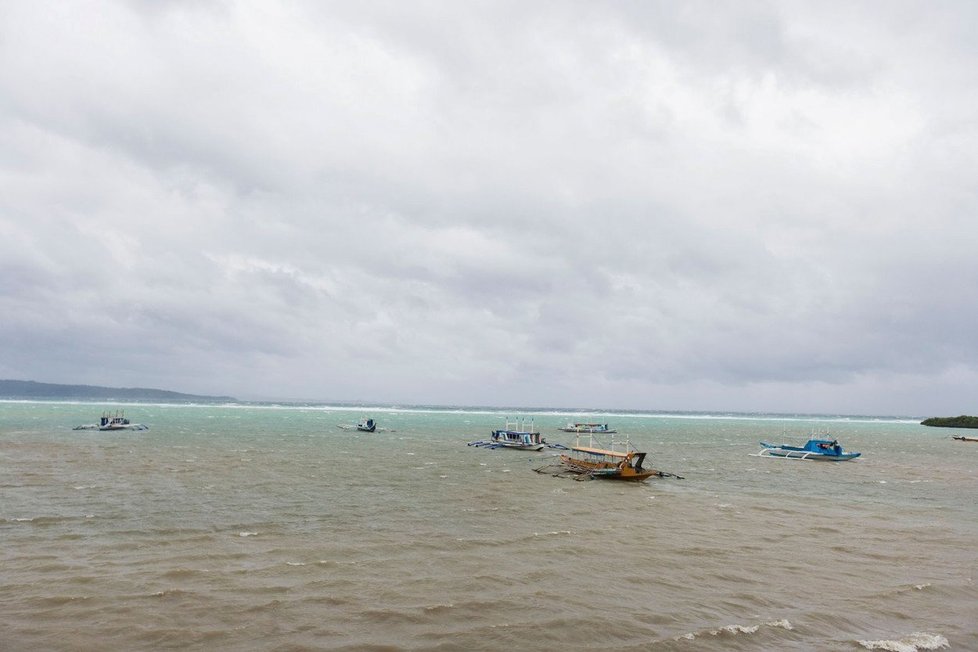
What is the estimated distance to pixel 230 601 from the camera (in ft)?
57.6

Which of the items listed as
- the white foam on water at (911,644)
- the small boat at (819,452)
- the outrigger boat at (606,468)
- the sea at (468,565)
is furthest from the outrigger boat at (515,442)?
the white foam on water at (911,644)

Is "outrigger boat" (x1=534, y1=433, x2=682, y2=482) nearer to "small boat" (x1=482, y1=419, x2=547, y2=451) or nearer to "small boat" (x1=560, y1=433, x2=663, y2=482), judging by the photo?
"small boat" (x1=560, y1=433, x2=663, y2=482)

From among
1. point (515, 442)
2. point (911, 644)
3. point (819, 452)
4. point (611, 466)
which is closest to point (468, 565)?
point (911, 644)

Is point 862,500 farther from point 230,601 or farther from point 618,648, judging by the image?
point 230,601

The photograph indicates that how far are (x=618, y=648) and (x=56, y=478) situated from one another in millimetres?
41981

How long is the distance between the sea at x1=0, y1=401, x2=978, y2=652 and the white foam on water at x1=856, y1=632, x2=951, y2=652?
8 centimetres

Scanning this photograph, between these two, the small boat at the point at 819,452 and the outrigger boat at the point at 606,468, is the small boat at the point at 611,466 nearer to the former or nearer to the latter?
the outrigger boat at the point at 606,468

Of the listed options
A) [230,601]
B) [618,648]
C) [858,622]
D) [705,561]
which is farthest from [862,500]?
[230,601]

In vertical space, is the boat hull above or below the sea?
above

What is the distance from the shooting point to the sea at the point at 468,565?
627 inches

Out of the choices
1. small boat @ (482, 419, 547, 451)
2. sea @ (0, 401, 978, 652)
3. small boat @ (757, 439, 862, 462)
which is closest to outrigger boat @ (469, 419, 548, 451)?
small boat @ (482, 419, 547, 451)

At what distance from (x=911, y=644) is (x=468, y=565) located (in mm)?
13439

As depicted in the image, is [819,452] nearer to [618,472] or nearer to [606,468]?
[606,468]

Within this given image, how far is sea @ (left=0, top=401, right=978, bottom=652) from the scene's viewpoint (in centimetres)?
1591
